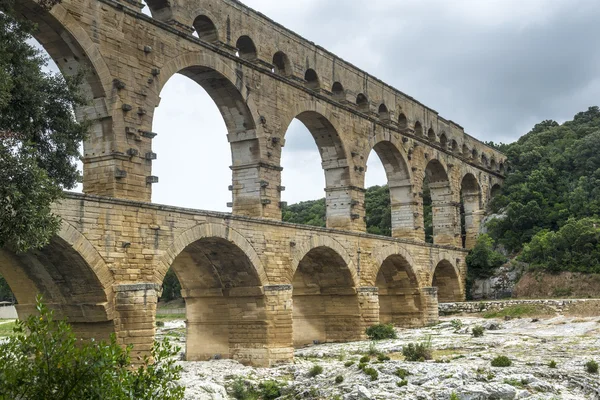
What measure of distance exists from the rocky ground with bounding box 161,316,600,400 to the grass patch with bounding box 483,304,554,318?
5699mm

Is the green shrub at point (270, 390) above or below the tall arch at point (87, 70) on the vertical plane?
below

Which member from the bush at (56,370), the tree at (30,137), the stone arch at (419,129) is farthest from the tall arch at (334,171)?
the bush at (56,370)

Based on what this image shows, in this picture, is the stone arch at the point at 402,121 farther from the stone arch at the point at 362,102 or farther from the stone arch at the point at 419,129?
the stone arch at the point at 362,102

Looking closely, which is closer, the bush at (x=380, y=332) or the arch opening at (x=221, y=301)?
the arch opening at (x=221, y=301)

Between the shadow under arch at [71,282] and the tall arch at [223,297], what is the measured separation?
13.9 ft

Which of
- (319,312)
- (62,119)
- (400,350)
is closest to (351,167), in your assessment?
(319,312)

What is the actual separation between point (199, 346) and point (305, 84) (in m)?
10.4

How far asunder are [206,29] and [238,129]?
3280 mm

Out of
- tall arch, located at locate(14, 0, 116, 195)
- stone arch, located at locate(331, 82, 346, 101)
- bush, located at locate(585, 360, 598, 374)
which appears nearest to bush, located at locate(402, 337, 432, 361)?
bush, located at locate(585, 360, 598, 374)

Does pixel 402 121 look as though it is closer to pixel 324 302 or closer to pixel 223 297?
pixel 324 302

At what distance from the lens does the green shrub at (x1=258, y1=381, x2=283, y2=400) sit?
55.9 feet

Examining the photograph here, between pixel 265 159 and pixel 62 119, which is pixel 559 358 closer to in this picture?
pixel 265 159

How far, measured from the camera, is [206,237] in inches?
745

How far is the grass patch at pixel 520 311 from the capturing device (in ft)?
101
